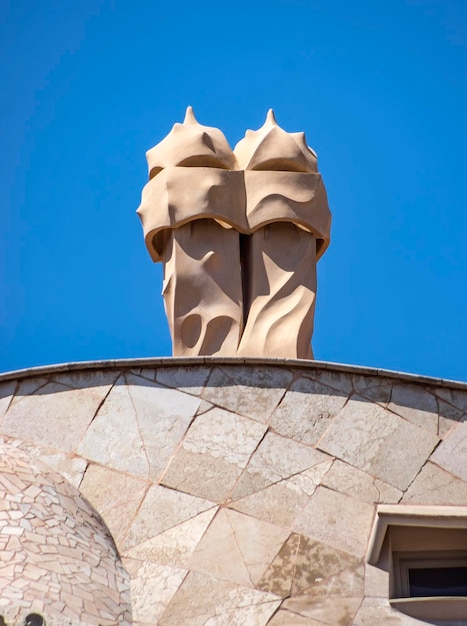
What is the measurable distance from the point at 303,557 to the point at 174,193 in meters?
3.51

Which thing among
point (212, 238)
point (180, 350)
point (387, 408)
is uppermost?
point (212, 238)

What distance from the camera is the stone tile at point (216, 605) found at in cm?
809

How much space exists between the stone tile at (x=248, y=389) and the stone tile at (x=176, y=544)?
0.83 metres

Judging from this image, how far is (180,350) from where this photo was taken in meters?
10.5

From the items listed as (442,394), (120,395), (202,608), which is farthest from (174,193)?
(202,608)

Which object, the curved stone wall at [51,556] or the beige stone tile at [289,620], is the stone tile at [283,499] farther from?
the curved stone wall at [51,556]

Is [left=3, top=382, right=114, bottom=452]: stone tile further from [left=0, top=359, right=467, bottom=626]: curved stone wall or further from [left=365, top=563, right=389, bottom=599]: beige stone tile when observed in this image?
[left=365, top=563, right=389, bottom=599]: beige stone tile

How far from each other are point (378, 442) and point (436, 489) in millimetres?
501

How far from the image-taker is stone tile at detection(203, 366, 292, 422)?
9000mm

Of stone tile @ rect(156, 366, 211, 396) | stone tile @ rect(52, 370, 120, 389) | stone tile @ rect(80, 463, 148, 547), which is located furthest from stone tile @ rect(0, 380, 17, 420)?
stone tile @ rect(156, 366, 211, 396)

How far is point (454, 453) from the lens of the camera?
880 centimetres

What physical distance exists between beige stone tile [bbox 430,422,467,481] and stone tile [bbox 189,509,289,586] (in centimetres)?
117

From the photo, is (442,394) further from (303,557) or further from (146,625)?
(146,625)

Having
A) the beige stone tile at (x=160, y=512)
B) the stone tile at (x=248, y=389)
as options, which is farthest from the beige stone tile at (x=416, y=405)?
the beige stone tile at (x=160, y=512)
